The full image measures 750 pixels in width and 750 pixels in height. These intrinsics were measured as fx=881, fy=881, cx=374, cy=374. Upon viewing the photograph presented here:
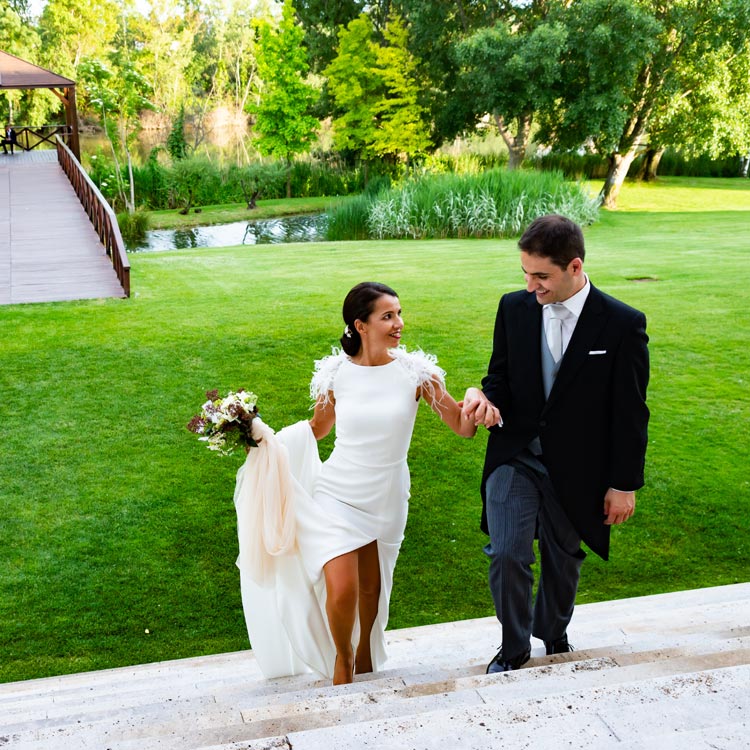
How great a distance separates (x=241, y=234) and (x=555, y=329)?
23845mm

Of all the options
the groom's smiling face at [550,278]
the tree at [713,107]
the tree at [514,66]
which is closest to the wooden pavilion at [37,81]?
the tree at [514,66]

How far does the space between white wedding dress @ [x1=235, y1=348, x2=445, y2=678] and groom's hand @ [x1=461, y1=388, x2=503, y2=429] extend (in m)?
0.32

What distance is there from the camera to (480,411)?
11.5 ft

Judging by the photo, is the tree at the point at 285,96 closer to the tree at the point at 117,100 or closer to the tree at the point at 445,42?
the tree at the point at 445,42

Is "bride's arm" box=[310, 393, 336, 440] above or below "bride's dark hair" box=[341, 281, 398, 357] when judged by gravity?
below

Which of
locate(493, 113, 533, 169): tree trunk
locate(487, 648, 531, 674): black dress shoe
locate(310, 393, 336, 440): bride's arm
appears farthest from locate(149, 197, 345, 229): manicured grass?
locate(487, 648, 531, 674): black dress shoe

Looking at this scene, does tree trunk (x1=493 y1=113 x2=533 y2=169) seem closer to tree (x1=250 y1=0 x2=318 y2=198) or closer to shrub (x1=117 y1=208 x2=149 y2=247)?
tree (x1=250 y1=0 x2=318 y2=198)

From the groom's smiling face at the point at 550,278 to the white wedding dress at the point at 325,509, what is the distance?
65cm

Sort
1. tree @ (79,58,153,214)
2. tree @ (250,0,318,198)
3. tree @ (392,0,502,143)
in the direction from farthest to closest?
1. tree @ (250,0,318,198)
2. tree @ (392,0,502,143)
3. tree @ (79,58,153,214)

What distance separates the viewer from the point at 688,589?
533 centimetres

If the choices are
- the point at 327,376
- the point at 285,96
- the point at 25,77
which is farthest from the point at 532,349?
the point at 285,96

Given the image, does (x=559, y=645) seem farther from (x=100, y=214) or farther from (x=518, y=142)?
(x=518, y=142)

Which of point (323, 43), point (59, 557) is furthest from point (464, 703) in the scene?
point (323, 43)

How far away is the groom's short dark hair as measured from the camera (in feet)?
10.9
